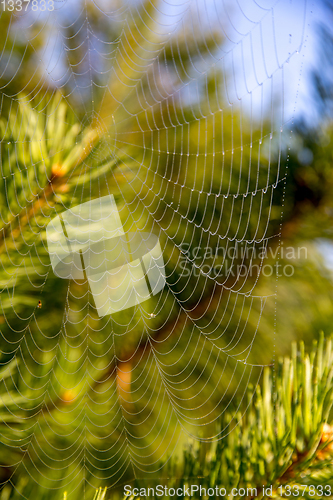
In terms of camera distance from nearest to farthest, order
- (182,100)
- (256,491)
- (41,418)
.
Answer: (256,491)
(41,418)
(182,100)

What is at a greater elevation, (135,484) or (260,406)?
(260,406)

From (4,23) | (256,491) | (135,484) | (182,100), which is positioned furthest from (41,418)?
(182,100)

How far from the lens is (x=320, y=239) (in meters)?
0.38

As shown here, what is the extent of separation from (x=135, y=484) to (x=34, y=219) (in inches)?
10.3

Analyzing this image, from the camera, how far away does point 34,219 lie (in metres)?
0.38

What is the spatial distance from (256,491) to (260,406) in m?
0.05

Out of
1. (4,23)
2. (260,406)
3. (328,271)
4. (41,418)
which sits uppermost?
(4,23)

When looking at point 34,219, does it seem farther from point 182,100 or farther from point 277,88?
point 182,100

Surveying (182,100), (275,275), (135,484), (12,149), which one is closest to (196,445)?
(135,484)

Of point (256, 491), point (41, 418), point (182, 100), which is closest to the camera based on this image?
point (256, 491)

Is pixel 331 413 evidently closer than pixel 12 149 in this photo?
Yes

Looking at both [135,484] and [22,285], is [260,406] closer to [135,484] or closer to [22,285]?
[135,484]

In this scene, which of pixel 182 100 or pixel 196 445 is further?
pixel 182 100

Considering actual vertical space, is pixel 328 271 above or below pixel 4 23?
below
